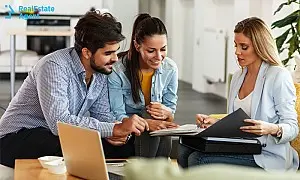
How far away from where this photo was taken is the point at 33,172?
113 inches

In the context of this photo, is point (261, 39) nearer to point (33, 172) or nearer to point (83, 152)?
point (83, 152)

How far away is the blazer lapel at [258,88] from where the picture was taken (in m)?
3.14

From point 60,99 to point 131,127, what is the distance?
0.36 metres

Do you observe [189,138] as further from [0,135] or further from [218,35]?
[218,35]

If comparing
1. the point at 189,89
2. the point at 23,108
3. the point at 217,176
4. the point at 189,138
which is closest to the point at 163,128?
the point at 189,138

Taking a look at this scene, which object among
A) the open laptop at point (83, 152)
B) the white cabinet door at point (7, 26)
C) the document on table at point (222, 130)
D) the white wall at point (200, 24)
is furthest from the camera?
the white cabinet door at point (7, 26)

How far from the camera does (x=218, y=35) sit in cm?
902

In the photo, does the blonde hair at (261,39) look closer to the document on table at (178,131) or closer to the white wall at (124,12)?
the document on table at (178,131)

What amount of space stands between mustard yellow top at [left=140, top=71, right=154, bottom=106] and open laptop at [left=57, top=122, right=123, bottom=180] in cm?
87

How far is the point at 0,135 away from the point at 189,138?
0.92 metres

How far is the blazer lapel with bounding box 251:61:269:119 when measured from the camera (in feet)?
10.3

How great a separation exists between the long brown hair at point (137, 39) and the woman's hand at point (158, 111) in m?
0.12

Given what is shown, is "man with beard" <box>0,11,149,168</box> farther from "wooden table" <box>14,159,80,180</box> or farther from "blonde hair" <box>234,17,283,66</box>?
"blonde hair" <box>234,17,283,66</box>

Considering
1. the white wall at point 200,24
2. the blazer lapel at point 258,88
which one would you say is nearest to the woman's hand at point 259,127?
the blazer lapel at point 258,88
